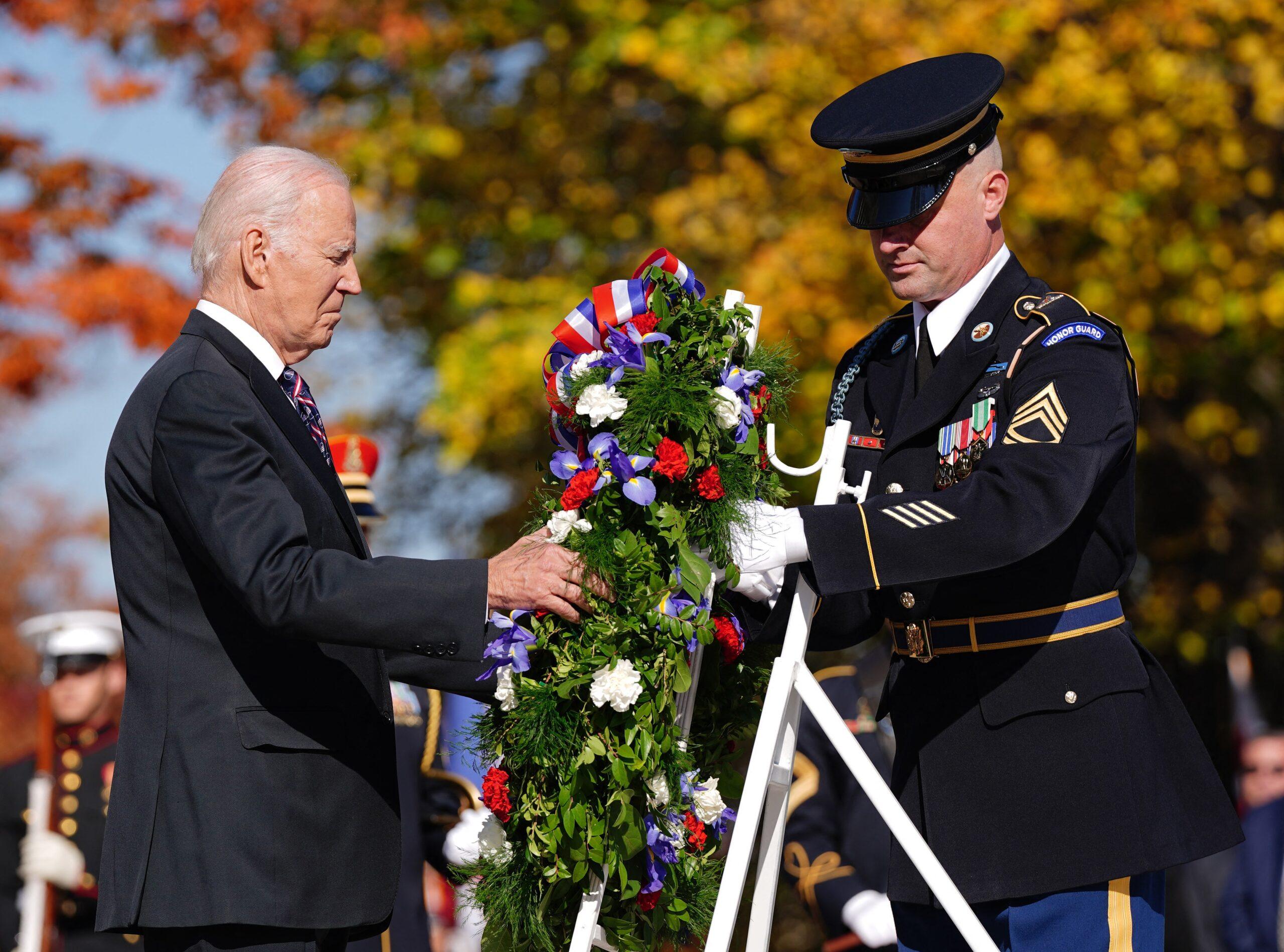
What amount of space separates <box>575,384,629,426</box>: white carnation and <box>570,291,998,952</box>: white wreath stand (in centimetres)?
35

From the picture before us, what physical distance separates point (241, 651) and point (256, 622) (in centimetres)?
6

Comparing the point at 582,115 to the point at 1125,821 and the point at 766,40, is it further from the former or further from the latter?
the point at 1125,821

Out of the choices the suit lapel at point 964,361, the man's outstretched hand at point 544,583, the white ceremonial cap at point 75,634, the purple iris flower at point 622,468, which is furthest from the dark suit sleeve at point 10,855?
the suit lapel at point 964,361

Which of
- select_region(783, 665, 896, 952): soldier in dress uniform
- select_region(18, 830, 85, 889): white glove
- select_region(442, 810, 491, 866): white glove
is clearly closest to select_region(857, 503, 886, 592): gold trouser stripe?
select_region(442, 810, 491, 866): white glove

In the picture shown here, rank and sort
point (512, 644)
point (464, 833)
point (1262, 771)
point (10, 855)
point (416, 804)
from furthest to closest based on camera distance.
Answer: point (1262, 771), point (10, 855), point (416, 804), point (464, 833), point (512, 644)

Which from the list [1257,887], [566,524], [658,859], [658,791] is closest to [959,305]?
[566,524]

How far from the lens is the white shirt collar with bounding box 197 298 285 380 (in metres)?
3.06

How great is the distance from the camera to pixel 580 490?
9.66 feet

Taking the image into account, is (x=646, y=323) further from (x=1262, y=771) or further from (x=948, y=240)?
(x=1262, y=771)

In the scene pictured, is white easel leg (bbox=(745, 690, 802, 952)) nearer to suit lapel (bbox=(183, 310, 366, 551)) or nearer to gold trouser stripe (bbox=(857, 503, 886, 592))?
gold trouser stripe (bbox=(857, 503, 886, 592))

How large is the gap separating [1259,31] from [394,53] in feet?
16.4

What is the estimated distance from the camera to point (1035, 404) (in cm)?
289

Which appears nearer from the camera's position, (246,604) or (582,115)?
(246,604)

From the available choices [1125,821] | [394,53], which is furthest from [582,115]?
[1125,821]
